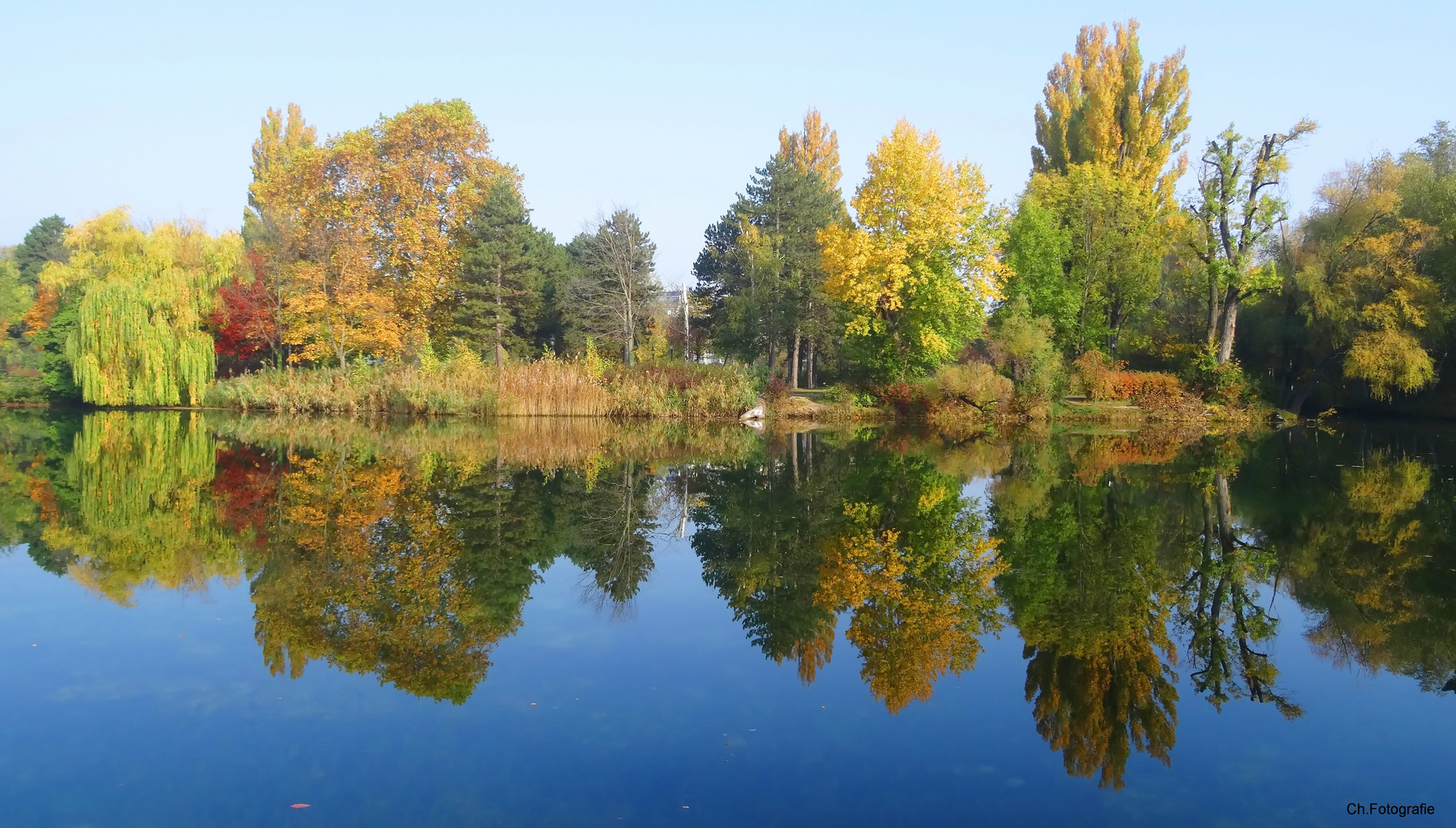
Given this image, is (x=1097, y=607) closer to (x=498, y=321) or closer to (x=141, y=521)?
(x=141, y=521)

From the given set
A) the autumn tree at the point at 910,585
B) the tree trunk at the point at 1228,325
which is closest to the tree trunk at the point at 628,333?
the tree trunk at the point at 1228,325

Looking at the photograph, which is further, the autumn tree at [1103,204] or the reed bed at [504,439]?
the autumn tree at [1103,204]

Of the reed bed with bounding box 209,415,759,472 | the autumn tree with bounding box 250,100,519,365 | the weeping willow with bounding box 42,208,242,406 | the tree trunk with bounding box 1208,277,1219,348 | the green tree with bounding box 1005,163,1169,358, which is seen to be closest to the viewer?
the reed bed with bounding box 209,415,759,472

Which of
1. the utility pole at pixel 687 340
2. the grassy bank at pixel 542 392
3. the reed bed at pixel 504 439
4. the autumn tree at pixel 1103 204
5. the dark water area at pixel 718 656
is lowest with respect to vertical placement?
the dark water area at pixel 718 656

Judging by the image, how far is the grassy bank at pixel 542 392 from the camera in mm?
29172

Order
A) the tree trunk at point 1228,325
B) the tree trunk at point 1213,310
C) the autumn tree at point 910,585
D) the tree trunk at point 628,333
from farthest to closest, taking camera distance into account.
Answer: the tree trunk at point 628,333
the tree trunk at point 1213,310
the tree trunk at point 1228,325
the autumn tree at point 910,585

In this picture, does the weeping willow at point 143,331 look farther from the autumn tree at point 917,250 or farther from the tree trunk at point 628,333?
the autumn tree at point 917,250

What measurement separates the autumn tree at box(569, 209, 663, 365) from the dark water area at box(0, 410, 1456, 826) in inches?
946

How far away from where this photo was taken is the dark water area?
450cm

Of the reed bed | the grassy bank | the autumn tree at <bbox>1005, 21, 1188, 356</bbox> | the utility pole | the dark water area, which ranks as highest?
the autumn tree at <bbox>1005, 21, 1188, 356</bbox>

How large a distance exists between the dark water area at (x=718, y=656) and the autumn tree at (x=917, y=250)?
16852 mm

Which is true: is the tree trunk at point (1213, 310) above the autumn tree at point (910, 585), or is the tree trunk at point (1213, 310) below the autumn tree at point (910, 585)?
above

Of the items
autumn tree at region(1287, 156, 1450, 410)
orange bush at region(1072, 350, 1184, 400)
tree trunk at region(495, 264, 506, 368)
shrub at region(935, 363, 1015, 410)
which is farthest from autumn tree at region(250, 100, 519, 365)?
autumn tree at region(1287, 156, 1450, 410)

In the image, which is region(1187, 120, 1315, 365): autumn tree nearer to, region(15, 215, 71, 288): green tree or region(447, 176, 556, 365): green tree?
region(447, 176, 556, 365): green tree
